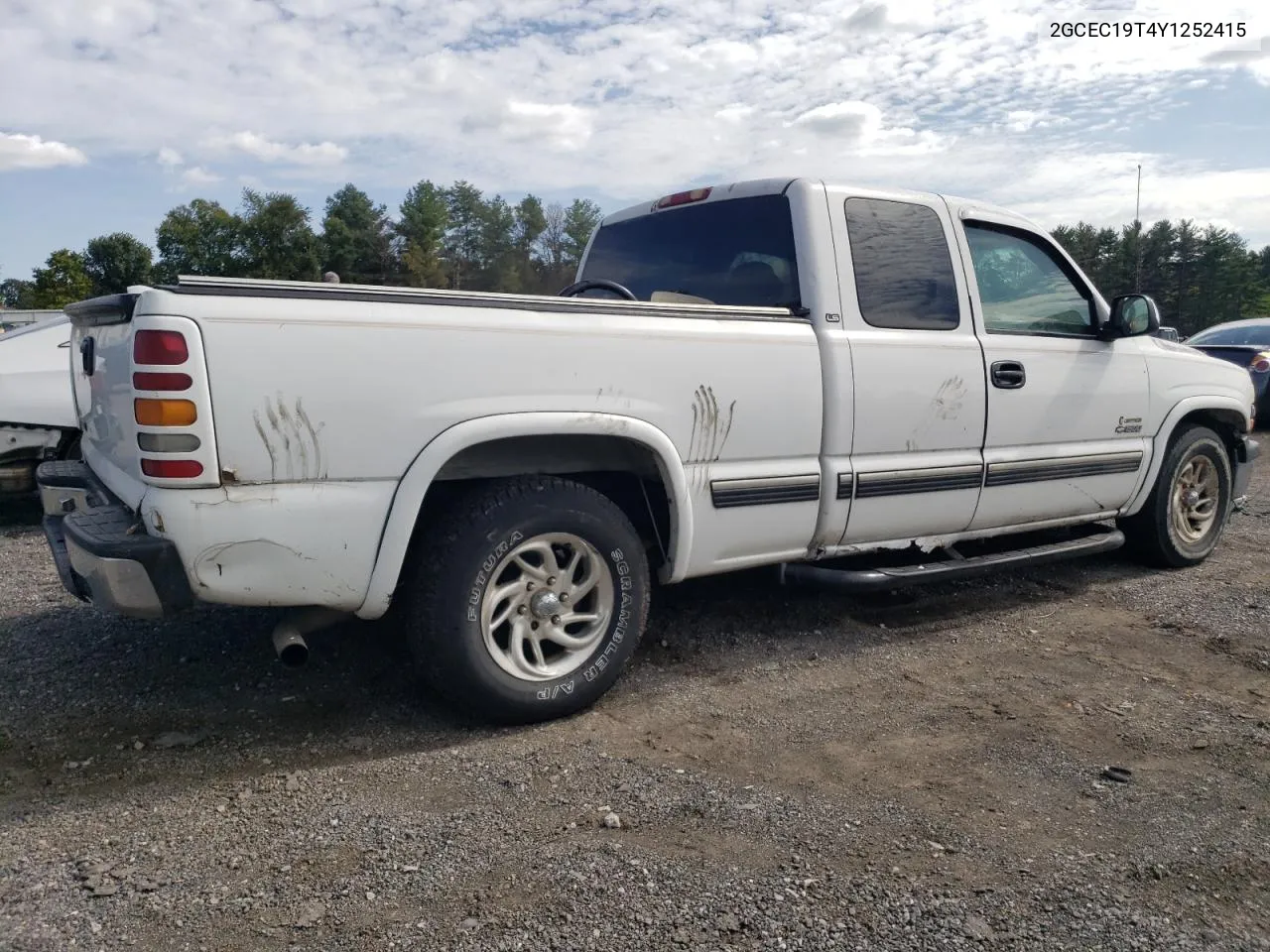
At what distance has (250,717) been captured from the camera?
3408mm

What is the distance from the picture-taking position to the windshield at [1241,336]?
1234 cm

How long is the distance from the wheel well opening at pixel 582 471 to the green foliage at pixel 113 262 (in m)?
75.6

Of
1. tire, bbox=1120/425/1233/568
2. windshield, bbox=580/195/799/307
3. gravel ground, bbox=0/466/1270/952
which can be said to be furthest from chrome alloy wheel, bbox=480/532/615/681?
tire, bbox=1120/425/1233/568

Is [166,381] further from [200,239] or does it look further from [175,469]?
[200,239]

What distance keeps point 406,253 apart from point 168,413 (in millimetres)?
53199

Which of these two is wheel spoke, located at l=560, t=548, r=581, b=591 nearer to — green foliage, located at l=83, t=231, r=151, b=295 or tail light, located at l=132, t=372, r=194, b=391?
tail light, located at l=132, t=372, r=194, b=391

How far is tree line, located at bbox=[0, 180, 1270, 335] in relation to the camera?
150 ft

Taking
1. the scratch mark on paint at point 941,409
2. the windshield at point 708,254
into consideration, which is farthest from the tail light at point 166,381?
the scratch mark on paint at point 941,409

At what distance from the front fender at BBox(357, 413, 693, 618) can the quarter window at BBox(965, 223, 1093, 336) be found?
6.71 ft

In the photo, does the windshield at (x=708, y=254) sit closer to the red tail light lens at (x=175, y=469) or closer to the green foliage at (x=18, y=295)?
the red tail light lens at (x=175, y=469)

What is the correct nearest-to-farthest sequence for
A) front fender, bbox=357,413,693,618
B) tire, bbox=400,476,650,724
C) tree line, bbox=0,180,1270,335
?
front fender, bbox=357,413,693,618 → tire, bbox=400,476,650,724 → tree line, bbox=0,180,1270,335

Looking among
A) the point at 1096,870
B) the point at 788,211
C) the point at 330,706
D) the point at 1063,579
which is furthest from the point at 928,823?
the point at 1063,579

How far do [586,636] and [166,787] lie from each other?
1.36 m

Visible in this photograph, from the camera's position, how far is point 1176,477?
541cm
